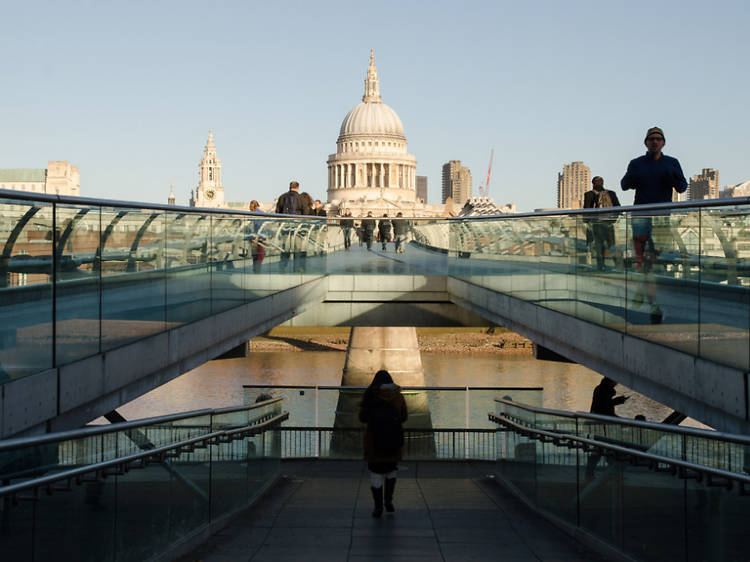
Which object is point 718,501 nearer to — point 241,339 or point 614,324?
point 614,324

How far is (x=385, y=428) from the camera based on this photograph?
10477mm

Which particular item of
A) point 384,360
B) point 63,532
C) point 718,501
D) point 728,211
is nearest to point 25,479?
point 63,532

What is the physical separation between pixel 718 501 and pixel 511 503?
5568 millimetres

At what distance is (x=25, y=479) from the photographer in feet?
17.7

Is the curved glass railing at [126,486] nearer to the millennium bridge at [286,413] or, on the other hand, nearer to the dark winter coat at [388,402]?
the millennium bridge at [286,413]

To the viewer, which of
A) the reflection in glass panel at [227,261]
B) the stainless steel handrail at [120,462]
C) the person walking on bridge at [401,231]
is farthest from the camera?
the person walking on bridge at [401,231]

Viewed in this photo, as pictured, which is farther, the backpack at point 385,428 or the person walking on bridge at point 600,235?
the backpack at point 385,428

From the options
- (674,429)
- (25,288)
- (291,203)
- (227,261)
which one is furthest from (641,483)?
(291,203)

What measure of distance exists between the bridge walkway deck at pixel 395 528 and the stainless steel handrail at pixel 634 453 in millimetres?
870

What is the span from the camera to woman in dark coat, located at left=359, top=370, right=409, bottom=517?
34.3 feet

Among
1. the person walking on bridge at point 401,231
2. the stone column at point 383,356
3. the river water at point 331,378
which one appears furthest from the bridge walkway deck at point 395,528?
the river water at point 331,378

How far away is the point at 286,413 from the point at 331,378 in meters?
57.3

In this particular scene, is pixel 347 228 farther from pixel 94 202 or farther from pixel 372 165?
pixel 372 165

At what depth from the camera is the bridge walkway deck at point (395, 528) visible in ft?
28.5
